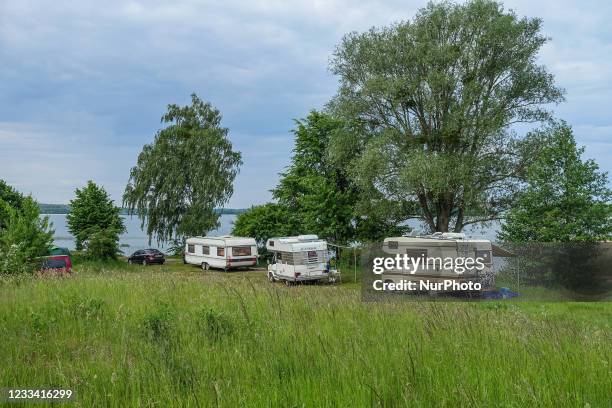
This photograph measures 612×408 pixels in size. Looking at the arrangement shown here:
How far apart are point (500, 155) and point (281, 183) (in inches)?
706

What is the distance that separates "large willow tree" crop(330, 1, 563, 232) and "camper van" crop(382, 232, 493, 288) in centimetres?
906

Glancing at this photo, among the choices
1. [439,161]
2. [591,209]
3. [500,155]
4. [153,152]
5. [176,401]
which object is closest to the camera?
[176,401]

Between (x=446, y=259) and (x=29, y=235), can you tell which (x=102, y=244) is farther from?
(x=446, y=259)

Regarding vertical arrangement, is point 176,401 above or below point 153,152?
below

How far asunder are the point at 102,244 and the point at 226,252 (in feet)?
40.1

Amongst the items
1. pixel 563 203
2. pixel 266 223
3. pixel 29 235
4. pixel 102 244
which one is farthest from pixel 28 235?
pixel 563 203

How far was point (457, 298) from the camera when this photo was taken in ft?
68.5

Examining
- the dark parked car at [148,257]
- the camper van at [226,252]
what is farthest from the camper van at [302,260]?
the dark parked car at [148,257]

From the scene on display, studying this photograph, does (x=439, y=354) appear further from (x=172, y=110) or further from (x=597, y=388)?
(x=172, y=110)

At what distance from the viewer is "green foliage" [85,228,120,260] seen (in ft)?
147

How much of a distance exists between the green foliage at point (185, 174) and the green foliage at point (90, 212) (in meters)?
6.21

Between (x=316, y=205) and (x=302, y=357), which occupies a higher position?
(x=316, y=205)

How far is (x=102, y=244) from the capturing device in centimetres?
4500

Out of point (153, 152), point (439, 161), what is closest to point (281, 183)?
point (439, 161)
